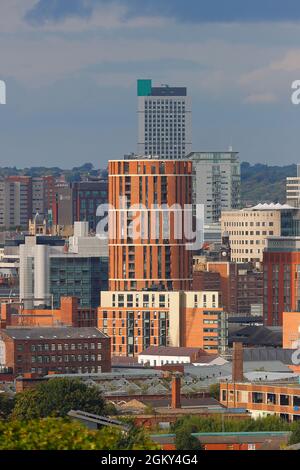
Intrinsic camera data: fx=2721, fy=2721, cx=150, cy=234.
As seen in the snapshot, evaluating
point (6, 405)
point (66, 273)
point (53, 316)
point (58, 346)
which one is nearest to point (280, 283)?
point (53, 316)

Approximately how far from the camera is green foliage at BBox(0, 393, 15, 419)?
37.5 meters

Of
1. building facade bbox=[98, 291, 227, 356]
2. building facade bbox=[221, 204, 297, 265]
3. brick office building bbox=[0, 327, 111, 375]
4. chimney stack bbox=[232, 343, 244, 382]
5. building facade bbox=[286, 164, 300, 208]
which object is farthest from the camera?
building facade bbox=[286, 164, 300, 208]

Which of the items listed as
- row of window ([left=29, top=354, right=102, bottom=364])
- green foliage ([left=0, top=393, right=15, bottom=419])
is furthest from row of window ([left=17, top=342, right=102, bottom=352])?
green foliage ([left=0, top=393, right=15, bottom=419])

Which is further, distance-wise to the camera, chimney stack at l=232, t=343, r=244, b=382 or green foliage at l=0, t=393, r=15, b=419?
chimney stack at l=232, t=343, r=244, b=382

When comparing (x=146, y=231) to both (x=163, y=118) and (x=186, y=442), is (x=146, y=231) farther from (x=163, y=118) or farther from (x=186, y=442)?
(x=163, y=118)

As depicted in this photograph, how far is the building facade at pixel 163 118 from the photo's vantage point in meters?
131

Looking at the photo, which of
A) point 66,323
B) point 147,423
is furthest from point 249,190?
point 147,423

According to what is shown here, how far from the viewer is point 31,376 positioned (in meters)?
47.5

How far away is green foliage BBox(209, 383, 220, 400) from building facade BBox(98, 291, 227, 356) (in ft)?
53.5

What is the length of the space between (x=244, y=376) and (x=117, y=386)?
87.4 inches

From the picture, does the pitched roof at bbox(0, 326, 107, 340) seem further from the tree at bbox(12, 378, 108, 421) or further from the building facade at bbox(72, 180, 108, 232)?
the building facade at bbox(72, 180, 108, 232)

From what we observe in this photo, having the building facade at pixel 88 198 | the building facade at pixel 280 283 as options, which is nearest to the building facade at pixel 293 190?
the building facade at pixel 88 198

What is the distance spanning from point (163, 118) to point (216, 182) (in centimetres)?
2542

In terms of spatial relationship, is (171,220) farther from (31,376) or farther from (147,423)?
(147,423)
